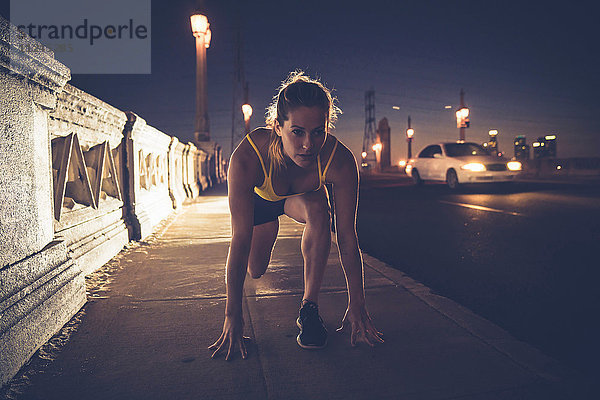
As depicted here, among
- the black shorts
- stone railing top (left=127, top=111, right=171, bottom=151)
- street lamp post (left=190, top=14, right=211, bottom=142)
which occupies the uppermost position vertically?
street lamp post (left=190, top=14, right=211, bottom=142)

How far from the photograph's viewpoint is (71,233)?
127 inches

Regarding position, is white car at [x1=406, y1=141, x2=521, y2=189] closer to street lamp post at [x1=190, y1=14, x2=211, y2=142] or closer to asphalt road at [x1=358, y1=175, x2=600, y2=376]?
asphalt road at [x1=358, y1=175, x2=600, y2=376]

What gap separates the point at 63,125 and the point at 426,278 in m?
3.40

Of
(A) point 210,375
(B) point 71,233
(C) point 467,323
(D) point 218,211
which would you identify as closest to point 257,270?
(A) point 210,375

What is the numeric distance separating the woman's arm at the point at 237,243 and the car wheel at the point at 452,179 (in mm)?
12297

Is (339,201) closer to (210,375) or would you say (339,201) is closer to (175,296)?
(210,375)

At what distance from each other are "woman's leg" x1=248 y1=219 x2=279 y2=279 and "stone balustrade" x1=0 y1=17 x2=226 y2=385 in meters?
1.21

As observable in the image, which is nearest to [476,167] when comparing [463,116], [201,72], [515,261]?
[515,261]

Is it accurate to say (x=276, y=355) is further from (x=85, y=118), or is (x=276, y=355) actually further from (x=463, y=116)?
(x=463, y=116)

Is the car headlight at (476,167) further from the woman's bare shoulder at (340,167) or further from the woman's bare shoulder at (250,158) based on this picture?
the woman's bare shoulder at (250,158)

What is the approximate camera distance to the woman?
6.82 ft

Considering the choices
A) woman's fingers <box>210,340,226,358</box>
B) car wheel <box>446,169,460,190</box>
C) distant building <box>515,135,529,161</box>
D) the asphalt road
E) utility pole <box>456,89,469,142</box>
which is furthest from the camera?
distant building <box>515,135,529,161</box>

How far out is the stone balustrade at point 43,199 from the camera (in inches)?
78.9

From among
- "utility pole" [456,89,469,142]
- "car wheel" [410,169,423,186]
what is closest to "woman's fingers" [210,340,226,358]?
"car wheel" [410,169,423,186]
